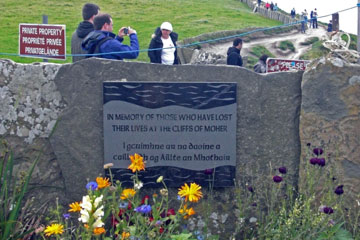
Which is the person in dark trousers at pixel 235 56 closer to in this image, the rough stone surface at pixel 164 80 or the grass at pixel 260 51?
the rough stone surface at pixel 164 80

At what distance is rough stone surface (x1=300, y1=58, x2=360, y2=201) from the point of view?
453 centimetres

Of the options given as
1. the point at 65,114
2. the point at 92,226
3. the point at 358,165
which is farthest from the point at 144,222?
the point at 358,165

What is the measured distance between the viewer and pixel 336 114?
457 cm

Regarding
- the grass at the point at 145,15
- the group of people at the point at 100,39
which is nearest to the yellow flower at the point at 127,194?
the group of people at the point at 100,39

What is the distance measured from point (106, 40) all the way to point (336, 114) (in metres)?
2.43

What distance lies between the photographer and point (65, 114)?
187 inches

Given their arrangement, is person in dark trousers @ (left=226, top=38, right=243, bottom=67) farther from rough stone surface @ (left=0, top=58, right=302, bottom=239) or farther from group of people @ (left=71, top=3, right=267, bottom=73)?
rough stone surface @ (left=0, top=58, right=302, bottom=239)

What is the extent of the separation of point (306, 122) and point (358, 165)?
0.54 metres

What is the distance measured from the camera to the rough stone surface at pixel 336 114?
14.9ft

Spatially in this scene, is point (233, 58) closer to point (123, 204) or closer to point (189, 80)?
point (189, 80)

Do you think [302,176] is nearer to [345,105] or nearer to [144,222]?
[345,105]

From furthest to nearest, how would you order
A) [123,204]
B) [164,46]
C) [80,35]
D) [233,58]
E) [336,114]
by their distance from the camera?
[233,58], [164,46], [80,35], [336,114], [123,204]

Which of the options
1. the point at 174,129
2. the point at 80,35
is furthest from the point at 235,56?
the point at 174,129

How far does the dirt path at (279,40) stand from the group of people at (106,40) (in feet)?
66.0
